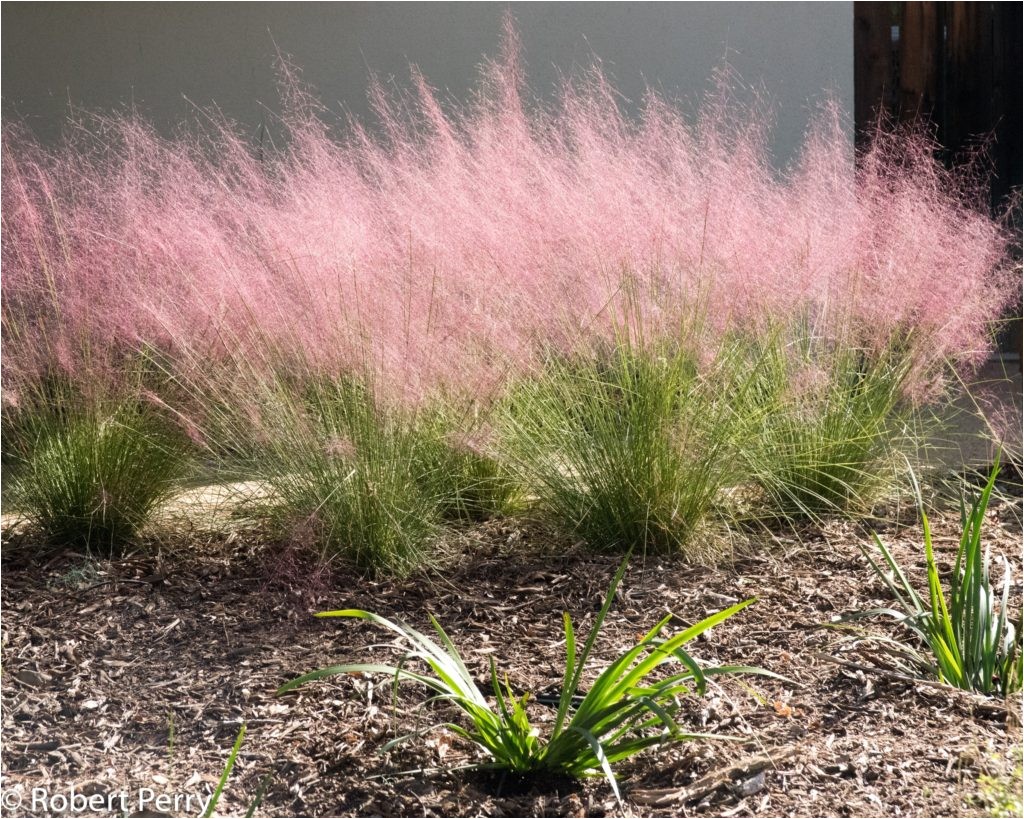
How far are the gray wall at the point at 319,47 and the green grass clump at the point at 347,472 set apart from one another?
2.98 m

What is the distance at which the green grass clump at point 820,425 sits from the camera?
119 inches

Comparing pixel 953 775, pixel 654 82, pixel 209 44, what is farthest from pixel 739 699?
pixel 209 44

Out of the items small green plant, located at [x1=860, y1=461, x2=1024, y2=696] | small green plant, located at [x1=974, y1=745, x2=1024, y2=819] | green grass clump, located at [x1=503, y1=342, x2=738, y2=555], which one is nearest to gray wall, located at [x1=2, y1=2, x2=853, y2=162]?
green grass clump, located at [x1=503, y1=342, x2=738, y2=555]

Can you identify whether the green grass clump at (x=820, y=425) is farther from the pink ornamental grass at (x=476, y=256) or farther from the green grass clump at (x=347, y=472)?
the green grass clump at (x=347, y=472)

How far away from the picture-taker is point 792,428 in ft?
9.96

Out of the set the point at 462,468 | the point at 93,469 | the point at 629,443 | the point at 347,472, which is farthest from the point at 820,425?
the point at 93,469

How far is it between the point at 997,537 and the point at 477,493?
1.45 m

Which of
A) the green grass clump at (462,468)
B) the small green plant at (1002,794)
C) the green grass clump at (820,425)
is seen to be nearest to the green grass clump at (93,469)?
the green grass clump at (462,468)

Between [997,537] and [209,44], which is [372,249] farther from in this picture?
[209,44]

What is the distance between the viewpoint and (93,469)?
9.71 ft

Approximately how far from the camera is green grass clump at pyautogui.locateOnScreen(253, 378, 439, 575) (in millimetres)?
2660

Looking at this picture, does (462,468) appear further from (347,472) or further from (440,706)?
(440,706)

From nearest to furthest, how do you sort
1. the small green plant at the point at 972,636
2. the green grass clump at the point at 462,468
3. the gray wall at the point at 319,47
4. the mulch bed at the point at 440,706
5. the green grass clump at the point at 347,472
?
the mulch bed at the point at 440,706
the small green plant at the point at 972,636
the green grass clump at the point at 347,472
the green grass clump at the point at 462,468
the gray wall at the point at 319,47

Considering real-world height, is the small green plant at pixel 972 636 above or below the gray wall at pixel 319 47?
below
